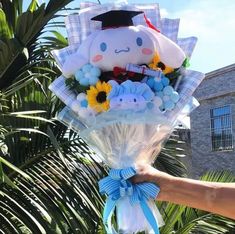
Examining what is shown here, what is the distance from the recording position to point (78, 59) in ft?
7.27

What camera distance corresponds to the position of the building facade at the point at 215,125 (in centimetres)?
2022

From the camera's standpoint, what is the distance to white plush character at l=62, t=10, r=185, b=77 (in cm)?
218

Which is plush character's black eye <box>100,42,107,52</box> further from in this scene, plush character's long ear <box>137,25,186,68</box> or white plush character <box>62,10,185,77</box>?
plush character's long ear <box>137,25,186,68</box>

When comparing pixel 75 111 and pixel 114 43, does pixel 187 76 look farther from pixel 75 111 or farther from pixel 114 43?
pixel 75 111

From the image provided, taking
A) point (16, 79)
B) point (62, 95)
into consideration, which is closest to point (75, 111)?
point (62, 95)

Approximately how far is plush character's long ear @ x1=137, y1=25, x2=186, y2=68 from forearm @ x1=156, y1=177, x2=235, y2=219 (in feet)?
1.61

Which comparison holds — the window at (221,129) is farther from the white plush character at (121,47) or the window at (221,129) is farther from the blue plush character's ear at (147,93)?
the blue plush character's ear at (147,93)

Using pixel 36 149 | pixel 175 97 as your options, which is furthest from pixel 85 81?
pixel 36 149

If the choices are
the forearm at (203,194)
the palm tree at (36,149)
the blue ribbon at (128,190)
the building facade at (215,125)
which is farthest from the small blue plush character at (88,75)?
the building facade at (215,125)

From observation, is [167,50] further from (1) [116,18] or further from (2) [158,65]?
(1) [116,18]

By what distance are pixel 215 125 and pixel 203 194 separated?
19514 millimetres

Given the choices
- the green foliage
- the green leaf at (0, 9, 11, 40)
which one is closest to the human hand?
the green leaf at (0, 9, 11, 40)

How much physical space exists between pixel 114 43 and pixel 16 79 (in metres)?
1.53

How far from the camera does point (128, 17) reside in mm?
2268
